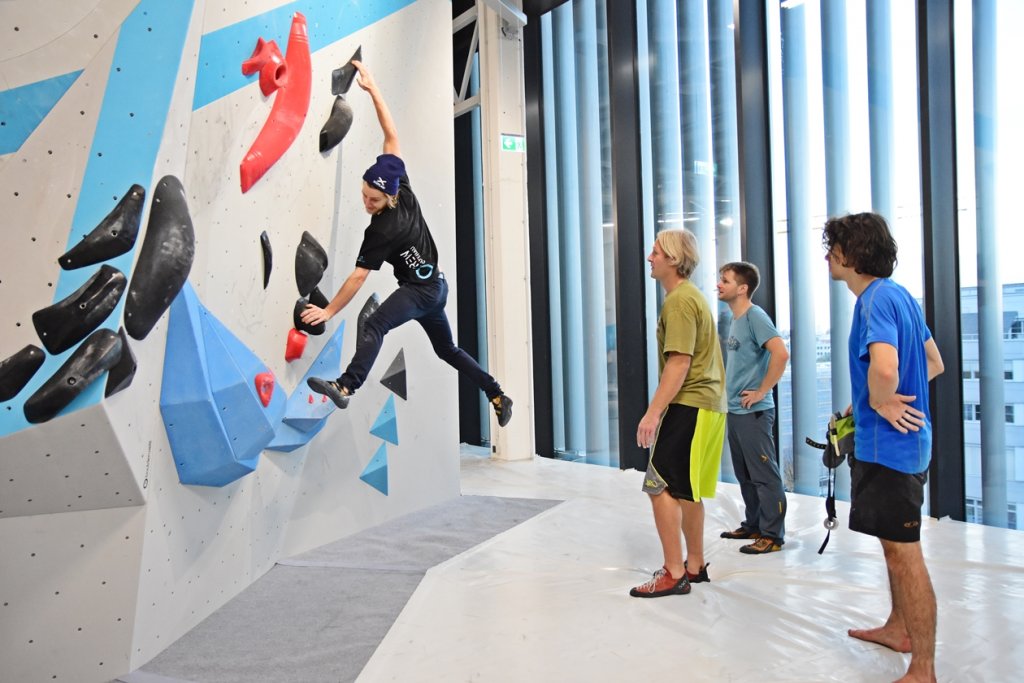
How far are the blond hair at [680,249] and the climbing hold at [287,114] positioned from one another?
1539mm

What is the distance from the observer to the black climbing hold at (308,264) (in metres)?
3.29

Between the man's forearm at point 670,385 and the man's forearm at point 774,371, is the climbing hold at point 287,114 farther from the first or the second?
the man's forearm at point 774,371

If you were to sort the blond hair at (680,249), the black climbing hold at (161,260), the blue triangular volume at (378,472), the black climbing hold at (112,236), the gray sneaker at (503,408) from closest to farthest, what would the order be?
the black climbing hold at (112,236), the black climbing hold at (161,260), the blond hair at (680,249), the gray sneaker at (503,408), the blue triangular volume at (378,472)

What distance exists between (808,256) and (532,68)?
9.26 ft

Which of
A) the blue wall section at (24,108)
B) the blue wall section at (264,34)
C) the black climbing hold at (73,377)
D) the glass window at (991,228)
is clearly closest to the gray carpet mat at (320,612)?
the black climbing hold at (73,377)

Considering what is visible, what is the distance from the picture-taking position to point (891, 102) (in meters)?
4.09

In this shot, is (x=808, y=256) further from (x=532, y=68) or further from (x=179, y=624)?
(x=179, y=624)

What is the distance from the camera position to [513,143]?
5.96m

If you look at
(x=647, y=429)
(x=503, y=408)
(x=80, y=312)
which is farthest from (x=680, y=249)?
(x=80, y=312)

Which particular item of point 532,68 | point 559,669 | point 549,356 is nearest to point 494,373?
point 549,356

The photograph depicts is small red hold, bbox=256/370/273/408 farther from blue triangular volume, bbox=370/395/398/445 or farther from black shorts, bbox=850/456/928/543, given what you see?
black shorts, bbox=850/456/928/543

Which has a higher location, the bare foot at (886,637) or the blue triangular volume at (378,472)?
the blue triangular volume at (378,472)

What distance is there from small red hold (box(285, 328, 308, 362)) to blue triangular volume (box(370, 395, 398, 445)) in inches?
32.7

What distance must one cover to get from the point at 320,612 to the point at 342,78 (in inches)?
91.0
